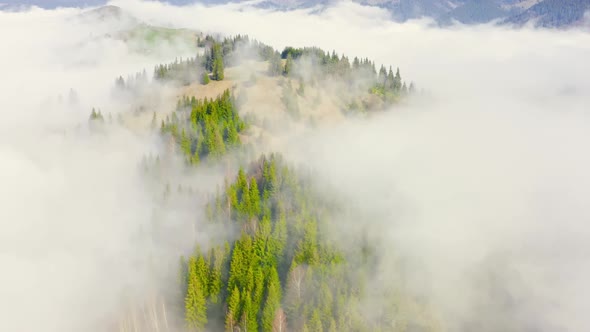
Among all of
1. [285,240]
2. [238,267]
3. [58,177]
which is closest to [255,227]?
[285,240]

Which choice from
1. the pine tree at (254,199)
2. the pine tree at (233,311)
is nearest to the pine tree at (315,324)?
the pine tree at (233,311)

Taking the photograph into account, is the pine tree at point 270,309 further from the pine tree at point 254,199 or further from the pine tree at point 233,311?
the pine tree at point 254,199

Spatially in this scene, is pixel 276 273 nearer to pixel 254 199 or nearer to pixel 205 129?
pixel 254 199

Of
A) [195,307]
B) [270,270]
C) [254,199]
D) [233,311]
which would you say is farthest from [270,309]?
[254,199]

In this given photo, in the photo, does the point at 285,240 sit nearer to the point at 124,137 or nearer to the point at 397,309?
the point at 397,309

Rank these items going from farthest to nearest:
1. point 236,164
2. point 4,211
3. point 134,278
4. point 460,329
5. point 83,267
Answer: point 4,211, point 236,164, point 83,267, point 134,278, point 460,329
